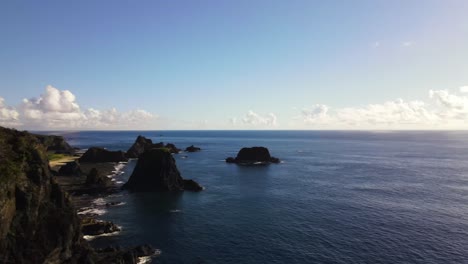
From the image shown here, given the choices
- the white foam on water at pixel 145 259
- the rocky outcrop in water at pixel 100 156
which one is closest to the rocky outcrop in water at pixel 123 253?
the white foam on water at pixel 145 259

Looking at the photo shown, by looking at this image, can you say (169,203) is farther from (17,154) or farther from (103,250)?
(17,154)

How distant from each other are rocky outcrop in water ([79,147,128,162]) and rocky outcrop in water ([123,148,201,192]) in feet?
241

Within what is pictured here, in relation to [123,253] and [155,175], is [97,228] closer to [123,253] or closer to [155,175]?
[123,253]

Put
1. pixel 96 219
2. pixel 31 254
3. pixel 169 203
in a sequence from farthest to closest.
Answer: pixel 169 203 → pixel 96 219 → pixel 31 254

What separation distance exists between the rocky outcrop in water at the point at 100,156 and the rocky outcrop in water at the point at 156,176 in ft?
241

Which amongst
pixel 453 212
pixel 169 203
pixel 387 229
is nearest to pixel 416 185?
pixel 453 212

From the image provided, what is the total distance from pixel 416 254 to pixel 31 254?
55144 millimetres

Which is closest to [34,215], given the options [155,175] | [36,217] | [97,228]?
[36,217]

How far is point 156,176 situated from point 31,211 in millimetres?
67448

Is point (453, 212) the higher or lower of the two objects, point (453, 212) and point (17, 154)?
the lower

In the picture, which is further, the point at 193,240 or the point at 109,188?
the point at 109,188

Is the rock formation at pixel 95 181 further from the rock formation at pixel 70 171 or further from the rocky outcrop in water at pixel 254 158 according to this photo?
the rocky outcrop in water at pixel 254 158

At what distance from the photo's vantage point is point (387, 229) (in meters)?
68.4

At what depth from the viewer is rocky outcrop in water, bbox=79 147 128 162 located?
575 feet
